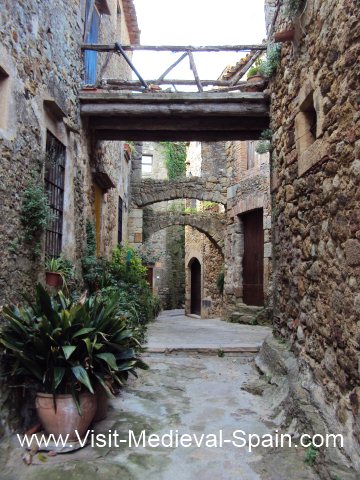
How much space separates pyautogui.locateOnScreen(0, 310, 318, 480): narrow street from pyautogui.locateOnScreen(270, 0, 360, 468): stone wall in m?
0.59

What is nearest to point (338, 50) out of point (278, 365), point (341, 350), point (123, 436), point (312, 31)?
point (312, 31)

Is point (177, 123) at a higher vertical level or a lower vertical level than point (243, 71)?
lower

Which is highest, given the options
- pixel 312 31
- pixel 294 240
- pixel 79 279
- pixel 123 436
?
pixel 312 31

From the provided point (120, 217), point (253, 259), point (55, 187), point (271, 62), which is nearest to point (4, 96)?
point (55, 187)

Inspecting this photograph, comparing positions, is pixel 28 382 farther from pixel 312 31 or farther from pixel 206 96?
pixel 206 96

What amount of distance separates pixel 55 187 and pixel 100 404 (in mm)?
2789

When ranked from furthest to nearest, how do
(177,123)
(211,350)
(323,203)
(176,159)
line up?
(176,159), (177,123), (211,350), (323,203)

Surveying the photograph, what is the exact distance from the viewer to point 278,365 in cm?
439

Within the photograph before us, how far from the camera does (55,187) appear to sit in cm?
527

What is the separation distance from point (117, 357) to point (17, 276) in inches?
45.8

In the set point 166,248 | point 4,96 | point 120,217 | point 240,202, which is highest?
point 240,202

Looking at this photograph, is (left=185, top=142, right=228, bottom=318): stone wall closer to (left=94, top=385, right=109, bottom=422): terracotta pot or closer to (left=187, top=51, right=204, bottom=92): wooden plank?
(left=187, top=51, right=204, bottom=92): wooden plank

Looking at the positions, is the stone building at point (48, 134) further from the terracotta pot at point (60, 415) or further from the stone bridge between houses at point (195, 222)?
the stone bridge between houses at point (195, 222)

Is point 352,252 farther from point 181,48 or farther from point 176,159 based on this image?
point 176,159
